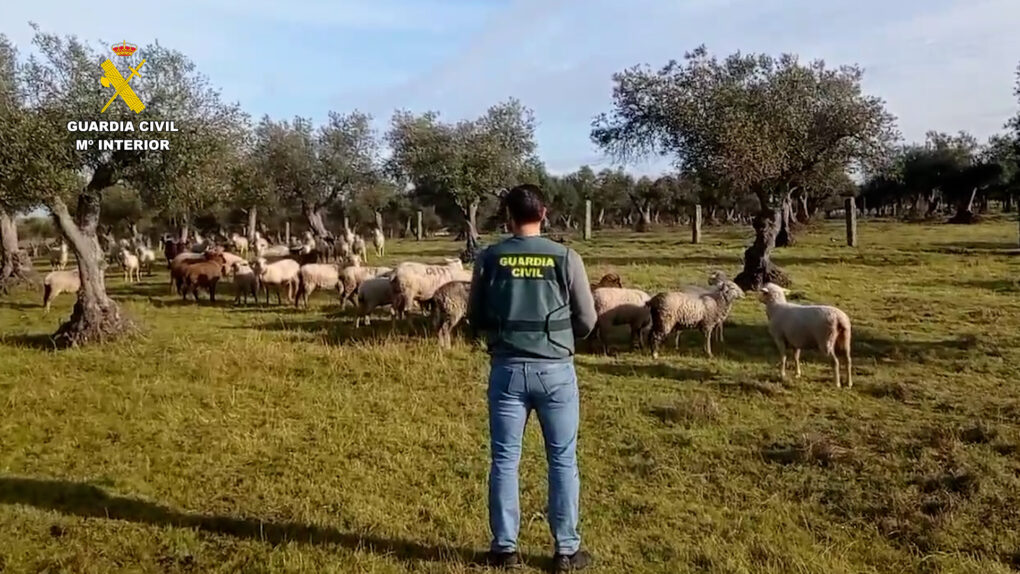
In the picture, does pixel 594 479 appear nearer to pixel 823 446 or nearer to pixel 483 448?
pixel 483 448

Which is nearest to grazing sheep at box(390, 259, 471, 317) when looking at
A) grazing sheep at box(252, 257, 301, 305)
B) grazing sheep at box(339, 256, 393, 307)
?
grazing sheep at box(339, 256, 393, 307)

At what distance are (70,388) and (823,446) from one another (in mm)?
10102

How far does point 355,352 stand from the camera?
1355 cm

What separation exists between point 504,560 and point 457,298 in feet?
32.2

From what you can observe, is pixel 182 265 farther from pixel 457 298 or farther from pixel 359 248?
pixel 457 298

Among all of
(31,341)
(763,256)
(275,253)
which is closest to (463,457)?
(31,341)

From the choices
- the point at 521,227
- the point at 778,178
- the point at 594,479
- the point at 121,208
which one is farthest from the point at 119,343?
the point at 121,208

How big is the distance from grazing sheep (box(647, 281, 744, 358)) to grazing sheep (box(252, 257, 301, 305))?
11.5 meters

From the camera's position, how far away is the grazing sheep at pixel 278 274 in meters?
22.3

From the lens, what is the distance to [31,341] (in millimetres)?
16031

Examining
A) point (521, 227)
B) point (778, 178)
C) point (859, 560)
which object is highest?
point (778, 178)

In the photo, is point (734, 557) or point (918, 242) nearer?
point (734, 557)

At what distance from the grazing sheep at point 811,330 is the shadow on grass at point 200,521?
7145 mm

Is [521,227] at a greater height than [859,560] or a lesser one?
greater
